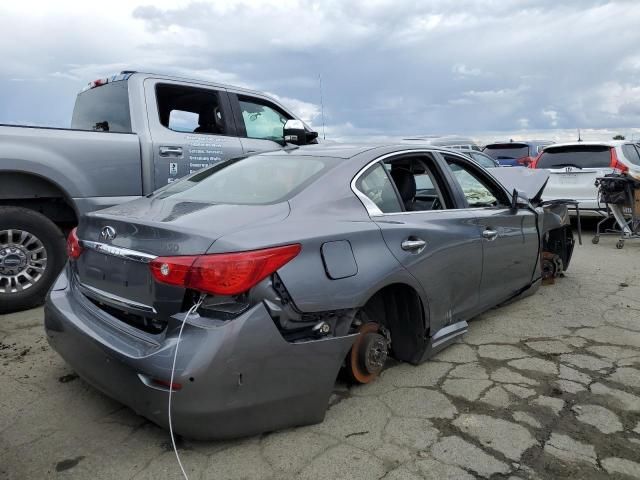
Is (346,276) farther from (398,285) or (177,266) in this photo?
(177,266)

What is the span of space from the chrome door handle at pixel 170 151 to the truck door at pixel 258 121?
2.41 feet

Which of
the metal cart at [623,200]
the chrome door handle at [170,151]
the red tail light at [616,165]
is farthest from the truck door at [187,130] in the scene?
the red tail light at [616,165]

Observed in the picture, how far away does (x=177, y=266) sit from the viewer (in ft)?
7.61

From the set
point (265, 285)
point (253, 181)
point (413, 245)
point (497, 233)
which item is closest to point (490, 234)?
point (497, 233)

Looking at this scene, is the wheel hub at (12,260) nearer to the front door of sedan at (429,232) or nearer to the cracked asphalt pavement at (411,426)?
the cracked asphalt pavement at (411,426)

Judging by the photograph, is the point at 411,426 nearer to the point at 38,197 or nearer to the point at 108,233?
the point at 108,233

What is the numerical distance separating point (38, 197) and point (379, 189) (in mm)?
3059

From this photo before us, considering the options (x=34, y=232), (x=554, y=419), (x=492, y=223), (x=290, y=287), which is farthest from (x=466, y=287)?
(x=34, y=232)

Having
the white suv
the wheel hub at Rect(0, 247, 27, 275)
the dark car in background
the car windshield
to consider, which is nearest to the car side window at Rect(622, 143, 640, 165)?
the white suv

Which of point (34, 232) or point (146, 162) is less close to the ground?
point (146, 162)

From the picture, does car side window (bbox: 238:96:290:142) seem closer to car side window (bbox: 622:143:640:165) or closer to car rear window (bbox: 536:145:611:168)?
car rear window (bbox: 536:145:611:168)

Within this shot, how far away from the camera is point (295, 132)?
5.74 m

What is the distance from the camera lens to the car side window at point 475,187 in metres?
4.04

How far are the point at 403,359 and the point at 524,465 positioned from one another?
1132 millimetres
